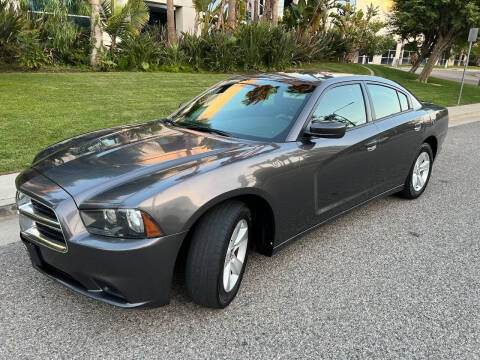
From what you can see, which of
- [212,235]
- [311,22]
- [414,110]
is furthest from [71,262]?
[311,22]

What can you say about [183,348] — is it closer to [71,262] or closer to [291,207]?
[71,262]

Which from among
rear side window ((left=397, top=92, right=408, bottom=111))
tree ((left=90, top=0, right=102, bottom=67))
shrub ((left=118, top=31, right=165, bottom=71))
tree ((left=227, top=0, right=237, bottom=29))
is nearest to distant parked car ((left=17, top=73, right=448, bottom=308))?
rear side window ((left=397, top=92, right=408, bottom=111))

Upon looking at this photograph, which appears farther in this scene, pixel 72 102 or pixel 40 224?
pixel 72 102

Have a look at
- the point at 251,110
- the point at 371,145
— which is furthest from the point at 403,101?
the point at 251,110

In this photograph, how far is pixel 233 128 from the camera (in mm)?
3291

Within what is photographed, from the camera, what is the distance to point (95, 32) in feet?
42.2

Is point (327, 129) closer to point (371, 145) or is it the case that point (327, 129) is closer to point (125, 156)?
point (371, 145)

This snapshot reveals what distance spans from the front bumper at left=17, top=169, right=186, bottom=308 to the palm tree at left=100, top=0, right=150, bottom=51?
480 inches

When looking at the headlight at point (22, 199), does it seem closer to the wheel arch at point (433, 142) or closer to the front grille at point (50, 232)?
the front grille at point (50, 232)

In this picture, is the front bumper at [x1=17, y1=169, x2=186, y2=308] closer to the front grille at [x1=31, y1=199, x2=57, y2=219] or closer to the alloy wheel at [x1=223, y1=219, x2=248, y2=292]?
the front grille at [x1=31, y1=199, x2=57, y2=219]

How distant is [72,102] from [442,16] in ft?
54.0

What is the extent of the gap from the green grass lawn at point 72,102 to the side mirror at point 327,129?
407cm

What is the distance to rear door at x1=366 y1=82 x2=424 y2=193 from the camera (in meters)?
3.95

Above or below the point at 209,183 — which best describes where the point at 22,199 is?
below
